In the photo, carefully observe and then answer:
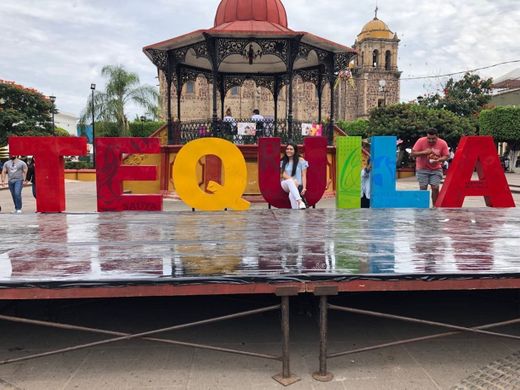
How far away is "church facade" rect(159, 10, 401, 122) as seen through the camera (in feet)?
170

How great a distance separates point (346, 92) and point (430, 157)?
180 feet

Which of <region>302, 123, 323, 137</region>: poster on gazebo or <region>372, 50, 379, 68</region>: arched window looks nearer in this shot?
<region>302, 123, 323, 137</region>: poster on gazebo

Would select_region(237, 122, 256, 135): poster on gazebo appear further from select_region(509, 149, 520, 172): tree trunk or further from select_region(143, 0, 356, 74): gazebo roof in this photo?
select_region(509, 149, 520, 172): tree trunk

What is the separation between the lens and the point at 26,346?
3715 millimetres

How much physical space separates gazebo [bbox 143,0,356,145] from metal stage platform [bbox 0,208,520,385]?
833cm

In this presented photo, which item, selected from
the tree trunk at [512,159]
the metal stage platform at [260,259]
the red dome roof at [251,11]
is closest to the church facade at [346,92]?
the tree trunk at [512,159]

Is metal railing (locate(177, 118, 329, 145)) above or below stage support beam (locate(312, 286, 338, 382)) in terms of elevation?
above

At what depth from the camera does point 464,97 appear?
45844mm

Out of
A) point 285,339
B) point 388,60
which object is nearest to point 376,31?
point 388,60

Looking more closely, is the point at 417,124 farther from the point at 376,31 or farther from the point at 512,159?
the point at 376,31

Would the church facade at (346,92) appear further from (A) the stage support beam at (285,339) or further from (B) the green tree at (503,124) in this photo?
(A) the stage support beam at (285,339)

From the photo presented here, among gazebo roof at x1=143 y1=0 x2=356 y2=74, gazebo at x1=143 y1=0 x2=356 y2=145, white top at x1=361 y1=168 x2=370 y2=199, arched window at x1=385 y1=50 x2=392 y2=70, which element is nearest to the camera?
white top at x1=361 y1=168 x2=370 y2=199

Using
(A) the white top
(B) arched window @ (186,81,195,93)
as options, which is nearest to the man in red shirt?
(A) the white top

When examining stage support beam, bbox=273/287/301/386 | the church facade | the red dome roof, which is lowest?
stage support beam, bbox=273/287/301/386
